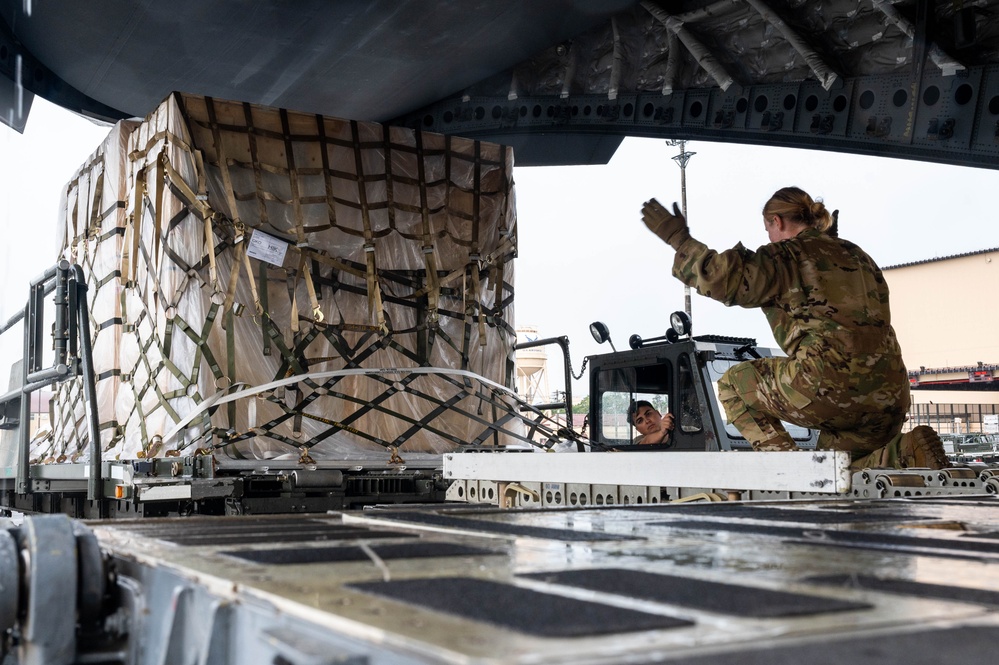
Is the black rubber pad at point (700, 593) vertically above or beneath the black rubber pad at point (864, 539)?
above

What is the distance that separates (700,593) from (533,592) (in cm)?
22

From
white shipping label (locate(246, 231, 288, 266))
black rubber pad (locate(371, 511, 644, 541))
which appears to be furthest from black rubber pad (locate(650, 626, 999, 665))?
white shipping label (locate(246, 231, 288, 266))

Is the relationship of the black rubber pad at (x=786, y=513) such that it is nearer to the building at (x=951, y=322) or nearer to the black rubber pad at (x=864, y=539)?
the black rubber pad at (x=864, y=539)

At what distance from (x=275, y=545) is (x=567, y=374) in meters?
5.38

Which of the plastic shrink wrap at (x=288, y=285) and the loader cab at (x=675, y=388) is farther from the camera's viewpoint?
the loader cab at (x=675, y=388)

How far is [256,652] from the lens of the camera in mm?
1181

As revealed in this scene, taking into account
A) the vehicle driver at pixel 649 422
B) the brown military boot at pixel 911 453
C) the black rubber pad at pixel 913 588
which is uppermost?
the vehicle driver at pixel 649 422

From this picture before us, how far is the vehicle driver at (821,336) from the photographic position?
4.17 meters

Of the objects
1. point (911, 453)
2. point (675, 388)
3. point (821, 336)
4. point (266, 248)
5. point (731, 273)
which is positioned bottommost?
point (911, 453)

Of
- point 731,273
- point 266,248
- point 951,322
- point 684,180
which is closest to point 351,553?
point 731,273

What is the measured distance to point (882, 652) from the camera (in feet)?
3.14

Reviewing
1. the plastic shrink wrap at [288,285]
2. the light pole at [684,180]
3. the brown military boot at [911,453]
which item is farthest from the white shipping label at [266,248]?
the light pole at [684,180]

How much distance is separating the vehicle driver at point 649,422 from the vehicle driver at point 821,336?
205cm

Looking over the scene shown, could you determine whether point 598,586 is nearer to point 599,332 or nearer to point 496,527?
point 496,527
